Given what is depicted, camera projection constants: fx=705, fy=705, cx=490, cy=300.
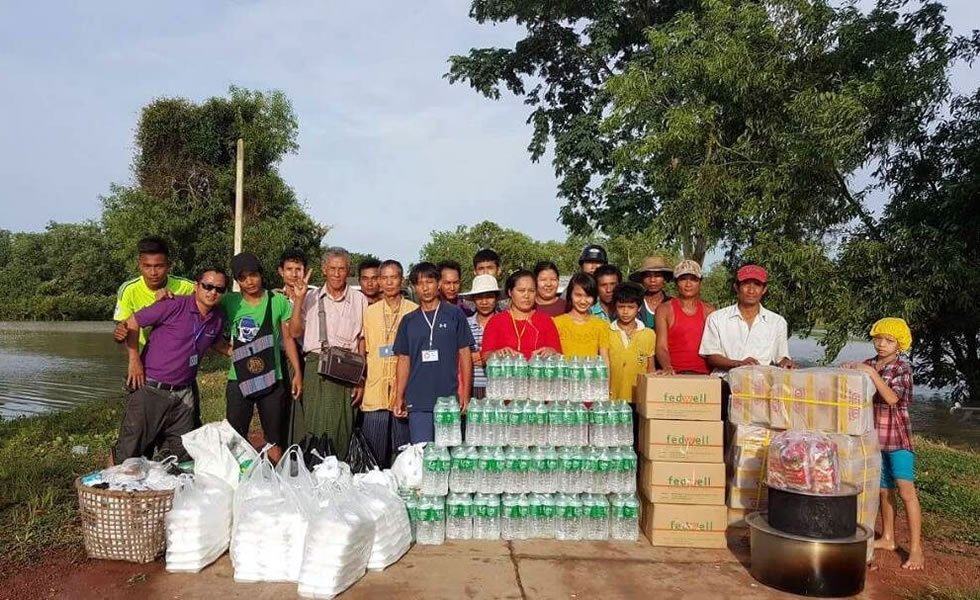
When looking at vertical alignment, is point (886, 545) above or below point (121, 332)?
below

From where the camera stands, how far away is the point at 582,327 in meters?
5.24

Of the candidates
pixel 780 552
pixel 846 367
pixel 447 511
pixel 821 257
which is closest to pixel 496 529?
pixel 447 511

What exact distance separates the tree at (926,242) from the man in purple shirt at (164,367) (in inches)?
344

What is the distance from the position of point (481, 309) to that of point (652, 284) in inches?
56.7

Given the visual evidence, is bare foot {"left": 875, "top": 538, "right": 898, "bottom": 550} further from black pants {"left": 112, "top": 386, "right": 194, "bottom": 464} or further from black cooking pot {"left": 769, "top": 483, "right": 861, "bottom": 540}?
black pants {"left": 112, "top": 386, "right": 194, "bottom": 464}

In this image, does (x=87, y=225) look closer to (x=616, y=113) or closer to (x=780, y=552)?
(x=616, y=113)

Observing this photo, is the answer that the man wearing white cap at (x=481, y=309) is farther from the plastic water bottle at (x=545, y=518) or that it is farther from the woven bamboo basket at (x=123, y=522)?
the woven bamboo basket at (x=123, y=522)

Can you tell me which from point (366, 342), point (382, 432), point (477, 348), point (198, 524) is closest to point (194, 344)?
point (366, 342)

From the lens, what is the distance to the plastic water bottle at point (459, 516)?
4602 mm

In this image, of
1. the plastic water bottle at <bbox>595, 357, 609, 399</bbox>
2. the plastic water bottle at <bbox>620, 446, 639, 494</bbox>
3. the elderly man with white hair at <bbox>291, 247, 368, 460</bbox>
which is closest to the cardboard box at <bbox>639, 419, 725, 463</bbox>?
the plastic water bottle at <bbox>620, 446, 639, 494</bbox>

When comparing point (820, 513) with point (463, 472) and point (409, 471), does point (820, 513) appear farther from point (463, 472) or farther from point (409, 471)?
point (409, 471)

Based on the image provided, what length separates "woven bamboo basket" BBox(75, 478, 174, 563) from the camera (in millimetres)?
4113

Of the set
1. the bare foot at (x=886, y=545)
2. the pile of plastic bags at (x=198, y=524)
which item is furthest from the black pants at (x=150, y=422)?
the bare foot at (x=886, y=545)

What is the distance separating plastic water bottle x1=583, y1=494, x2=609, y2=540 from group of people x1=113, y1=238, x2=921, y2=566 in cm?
89
